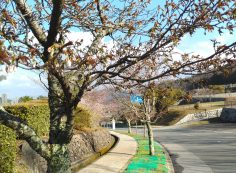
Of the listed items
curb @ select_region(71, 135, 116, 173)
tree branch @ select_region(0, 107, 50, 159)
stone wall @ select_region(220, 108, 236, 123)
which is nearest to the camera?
tree branch @ select_region(0, 107, 50, 159)

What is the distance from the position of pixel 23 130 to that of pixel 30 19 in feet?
5.32

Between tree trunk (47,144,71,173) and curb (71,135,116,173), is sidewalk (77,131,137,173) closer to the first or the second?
curb (71,135,116,173)

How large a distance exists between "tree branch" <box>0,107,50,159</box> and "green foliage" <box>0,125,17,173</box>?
555 centimetres

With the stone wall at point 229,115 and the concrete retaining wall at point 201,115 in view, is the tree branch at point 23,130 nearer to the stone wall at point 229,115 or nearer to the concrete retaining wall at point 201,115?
the stone wall at point 229,115

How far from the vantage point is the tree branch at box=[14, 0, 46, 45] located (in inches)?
224

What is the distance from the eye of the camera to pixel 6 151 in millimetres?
11180

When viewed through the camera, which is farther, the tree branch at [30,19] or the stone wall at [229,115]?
the stone wall at [229,115]

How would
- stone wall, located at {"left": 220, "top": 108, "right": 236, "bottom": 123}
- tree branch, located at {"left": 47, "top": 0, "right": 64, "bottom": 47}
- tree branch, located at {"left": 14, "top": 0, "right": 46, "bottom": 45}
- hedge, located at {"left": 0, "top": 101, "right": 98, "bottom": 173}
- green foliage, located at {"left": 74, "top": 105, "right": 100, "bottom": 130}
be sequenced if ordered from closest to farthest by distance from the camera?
tree branch, located at {"left": 47, "top": 0, "right": 64, "bottom": 47}, tree branch, located at {"left": 14, "top": 0, "right": 46, "bottom": 45}, hedge, located at {"left": 0, "top": 101, "right": 98, "bottom": 173}, green foliage, located at {"left": 74, "top": 105, "right": 100, "bottom": 130}, stone wall, located at {"left": 220, "top": 108, "right": 236, "bottom": 123}

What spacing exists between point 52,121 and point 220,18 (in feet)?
9.84

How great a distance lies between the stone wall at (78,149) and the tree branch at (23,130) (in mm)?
7240

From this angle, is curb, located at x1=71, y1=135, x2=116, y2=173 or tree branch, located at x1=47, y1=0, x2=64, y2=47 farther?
curb, located at x1=71, y1=135, x2=116, y2=173

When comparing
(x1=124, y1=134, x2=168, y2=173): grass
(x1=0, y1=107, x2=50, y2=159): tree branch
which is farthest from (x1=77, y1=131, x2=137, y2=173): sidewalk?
(x1=0, y1=107, x2=50, y2=159): tree branch

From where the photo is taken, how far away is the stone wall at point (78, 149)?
13.3 metres

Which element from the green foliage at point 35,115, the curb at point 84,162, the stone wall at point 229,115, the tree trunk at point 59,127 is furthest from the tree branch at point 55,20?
the stone wall at point 229,115
